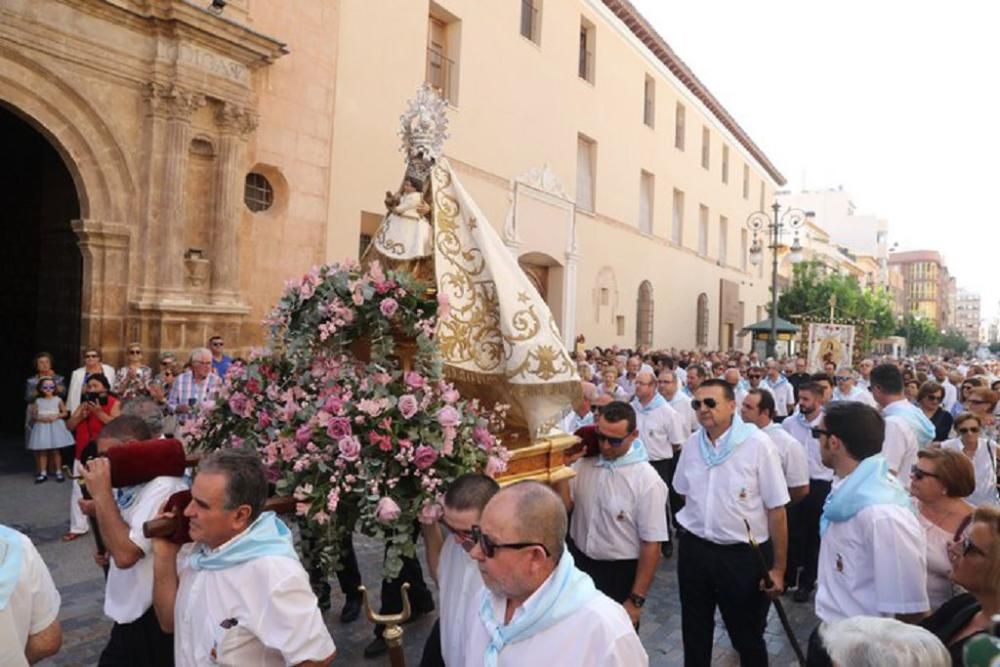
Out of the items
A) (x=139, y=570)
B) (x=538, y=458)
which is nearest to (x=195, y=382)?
(x=139, y=570)

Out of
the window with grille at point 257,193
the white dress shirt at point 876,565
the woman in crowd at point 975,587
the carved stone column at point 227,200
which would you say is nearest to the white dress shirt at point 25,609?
the white dress shirt at point 876,565

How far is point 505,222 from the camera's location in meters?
16.3

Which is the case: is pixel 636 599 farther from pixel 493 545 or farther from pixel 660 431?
pixel 660 431

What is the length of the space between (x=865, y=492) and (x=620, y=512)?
1.23 meters

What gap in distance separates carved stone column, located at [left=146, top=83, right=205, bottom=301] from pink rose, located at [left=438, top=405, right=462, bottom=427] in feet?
25.0

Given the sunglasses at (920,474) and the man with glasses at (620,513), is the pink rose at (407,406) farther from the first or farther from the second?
the sunglasses at (920,474)

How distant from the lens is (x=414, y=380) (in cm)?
300

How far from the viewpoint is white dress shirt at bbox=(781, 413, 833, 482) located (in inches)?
254

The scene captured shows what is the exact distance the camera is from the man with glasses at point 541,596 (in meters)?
1.99

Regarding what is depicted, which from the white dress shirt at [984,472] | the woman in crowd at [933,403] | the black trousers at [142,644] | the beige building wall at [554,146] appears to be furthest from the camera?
the beige building wall at [554,146]

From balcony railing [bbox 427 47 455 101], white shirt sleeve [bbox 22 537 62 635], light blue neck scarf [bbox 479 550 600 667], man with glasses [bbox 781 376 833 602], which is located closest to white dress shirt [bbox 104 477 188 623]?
white shirt sleeve [bbox 22 537 62 635]

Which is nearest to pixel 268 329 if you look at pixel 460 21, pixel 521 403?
pixel 521 403

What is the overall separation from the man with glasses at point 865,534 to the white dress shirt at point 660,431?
3.90 m

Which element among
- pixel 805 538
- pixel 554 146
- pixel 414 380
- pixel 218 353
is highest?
pixel 554 146
